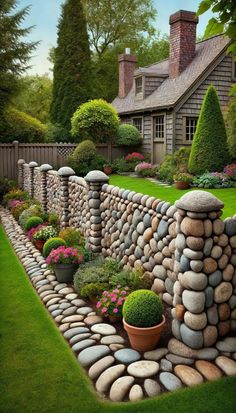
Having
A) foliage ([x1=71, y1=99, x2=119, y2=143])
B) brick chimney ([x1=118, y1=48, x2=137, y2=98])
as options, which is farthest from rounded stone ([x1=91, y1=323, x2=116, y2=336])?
brick chimney ([x1=118, y1=48, x2=137, y2=98])

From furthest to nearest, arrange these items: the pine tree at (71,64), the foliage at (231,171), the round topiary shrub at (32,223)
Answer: the pine tree at (71,64), the foliage at (231,171), the round topiary shrub at (32,223)

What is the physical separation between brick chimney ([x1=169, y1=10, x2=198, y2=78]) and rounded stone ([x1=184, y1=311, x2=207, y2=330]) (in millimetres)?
18404

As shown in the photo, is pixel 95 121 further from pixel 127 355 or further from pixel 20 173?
pixel 127 355

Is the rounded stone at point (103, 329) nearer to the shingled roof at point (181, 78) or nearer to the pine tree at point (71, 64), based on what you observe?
the shingled roof at point (181, 78)

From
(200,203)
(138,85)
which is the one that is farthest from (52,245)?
(138,85)

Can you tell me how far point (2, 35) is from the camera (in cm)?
2184

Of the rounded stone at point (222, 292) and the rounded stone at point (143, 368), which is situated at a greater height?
the rounded stone at point (222, 292)

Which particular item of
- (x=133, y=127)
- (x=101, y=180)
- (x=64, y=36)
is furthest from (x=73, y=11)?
(x=101, y=180)

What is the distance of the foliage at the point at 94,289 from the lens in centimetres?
581

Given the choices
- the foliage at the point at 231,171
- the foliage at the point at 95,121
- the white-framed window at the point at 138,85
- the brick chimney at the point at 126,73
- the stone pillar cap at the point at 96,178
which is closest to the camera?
the stone pillar cap at the point at 96,178

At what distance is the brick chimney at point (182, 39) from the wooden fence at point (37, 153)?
5.46 meters

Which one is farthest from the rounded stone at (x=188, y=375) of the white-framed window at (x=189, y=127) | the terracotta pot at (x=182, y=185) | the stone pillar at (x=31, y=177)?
the white-framed window at (x=189, y=127)

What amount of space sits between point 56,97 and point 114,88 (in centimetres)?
1109

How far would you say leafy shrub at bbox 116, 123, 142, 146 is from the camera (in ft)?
70.0
